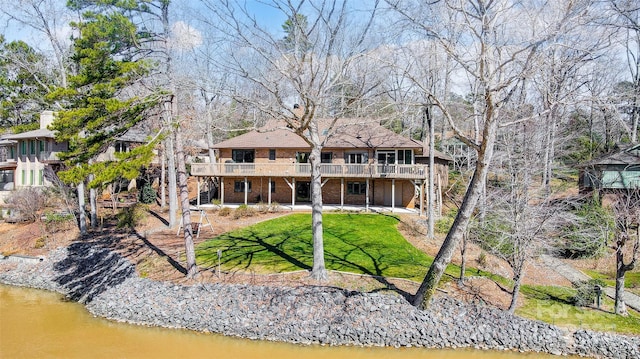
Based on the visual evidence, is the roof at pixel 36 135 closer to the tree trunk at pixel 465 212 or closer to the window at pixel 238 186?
the window at pixel 238 186

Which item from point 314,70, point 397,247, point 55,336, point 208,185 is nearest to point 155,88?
point 314,70

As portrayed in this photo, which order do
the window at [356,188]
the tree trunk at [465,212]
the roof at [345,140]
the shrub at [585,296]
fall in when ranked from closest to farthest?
the tree trunk at [465,212]
the shrub at [585,296]
the roof at [345,140]
the window at [356,188]

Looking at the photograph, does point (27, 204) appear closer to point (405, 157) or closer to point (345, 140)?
point (345, 140)

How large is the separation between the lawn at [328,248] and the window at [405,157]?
4816 millimetres

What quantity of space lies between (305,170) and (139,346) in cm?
1595

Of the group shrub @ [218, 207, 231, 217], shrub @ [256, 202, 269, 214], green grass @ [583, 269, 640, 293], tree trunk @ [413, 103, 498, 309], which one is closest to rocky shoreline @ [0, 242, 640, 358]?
tree trunk @ [413, 103, 498, 309]

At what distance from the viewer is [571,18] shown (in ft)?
28.9

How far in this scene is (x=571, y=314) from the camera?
41.6 ft

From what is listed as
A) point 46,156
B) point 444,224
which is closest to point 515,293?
point 444,224

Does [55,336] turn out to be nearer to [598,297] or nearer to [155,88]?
[155,88]

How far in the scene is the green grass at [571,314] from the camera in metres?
12.0

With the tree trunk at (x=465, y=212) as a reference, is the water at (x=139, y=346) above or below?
below

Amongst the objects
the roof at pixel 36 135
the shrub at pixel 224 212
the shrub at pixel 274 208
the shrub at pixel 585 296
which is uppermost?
the roof at pixel 36 135

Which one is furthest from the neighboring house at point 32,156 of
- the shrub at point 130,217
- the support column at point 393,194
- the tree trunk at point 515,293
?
the tree trunk at point 515,293
